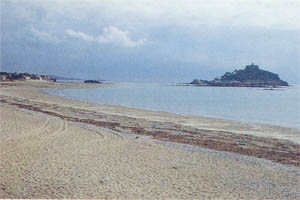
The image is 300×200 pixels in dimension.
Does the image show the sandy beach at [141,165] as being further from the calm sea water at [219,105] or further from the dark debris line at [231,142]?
the calm sea water at [219,105]

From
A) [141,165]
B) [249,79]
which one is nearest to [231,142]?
[141,165]

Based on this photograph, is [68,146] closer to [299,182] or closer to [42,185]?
[42,185]

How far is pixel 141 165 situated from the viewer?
30.5 feet

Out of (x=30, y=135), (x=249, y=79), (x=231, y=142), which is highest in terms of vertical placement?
(x=249, y=79)

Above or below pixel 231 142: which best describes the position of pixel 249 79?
above

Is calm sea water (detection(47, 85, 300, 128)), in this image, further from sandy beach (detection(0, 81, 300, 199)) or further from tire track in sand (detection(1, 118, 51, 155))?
tire track in sand (detection(1, 118, 51, 155))

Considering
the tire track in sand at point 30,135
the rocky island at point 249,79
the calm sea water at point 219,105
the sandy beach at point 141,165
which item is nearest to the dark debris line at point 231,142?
the sandy beach at point 141,165

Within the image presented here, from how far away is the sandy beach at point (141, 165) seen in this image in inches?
281

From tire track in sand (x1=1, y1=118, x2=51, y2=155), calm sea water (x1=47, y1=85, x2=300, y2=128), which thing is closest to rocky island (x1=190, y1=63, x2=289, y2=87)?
calm sea water (x1=47, y1=85, x2=300, y2=128)

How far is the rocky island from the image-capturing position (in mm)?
156750

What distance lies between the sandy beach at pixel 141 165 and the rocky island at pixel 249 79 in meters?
148

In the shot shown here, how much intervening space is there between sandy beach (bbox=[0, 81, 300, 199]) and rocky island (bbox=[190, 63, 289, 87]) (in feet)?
486

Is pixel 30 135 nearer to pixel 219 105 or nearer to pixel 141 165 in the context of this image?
pixel 141 165

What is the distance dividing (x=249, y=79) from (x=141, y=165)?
162 metres
